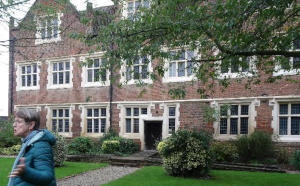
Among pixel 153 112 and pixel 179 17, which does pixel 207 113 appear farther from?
pixel 179 17

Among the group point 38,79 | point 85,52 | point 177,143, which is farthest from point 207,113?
point 38,79

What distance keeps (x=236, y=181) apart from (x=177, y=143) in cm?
226

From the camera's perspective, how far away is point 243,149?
13117 millimetres

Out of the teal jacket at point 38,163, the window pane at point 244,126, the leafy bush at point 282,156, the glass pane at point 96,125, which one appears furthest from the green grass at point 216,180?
the glass pane at point 96,125

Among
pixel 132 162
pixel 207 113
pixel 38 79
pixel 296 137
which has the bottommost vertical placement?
pixel 132 162

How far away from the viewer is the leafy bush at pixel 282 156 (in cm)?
1291

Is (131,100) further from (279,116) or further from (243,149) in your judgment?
(279,116)

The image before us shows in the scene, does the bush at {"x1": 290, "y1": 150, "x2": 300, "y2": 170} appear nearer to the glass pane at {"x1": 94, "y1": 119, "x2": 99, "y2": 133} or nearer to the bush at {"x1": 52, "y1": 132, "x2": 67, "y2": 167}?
the bush at {"x1": 52, "y1": 132, "x2": 67, "y2": 167}

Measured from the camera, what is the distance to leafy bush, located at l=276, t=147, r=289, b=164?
12914 millimetres

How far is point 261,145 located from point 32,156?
12.1 meters

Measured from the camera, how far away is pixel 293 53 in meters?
6.62

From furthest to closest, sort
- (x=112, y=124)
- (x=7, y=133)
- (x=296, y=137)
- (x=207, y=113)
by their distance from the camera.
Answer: (x=7, y=133), (x=112, y=124), (x=207, y=113), (x=296, y=137)

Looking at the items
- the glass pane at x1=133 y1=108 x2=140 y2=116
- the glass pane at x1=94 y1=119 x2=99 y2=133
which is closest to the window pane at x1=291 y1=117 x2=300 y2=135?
the glass pane at x1=133 y1=108 x2=140 y2=116

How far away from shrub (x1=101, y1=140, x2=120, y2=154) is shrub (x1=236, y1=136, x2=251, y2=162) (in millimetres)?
6333
